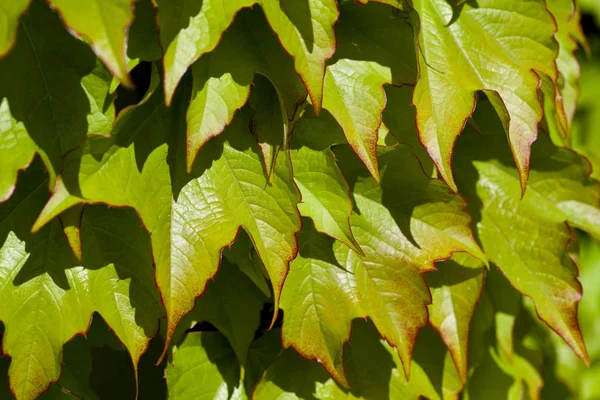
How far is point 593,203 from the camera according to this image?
0.86 meters

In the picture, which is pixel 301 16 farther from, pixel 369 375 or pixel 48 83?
pixel 369 375

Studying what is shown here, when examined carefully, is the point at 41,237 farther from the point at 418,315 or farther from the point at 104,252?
the point at 418,315

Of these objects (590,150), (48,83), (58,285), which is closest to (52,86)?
(48,83)

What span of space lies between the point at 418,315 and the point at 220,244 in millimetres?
250

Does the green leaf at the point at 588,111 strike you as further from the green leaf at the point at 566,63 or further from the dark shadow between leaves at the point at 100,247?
the dark shadow between leaves at the point at 100,247

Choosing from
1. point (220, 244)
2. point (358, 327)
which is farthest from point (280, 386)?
point (220, 244)

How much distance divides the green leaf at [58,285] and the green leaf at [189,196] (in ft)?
0.22

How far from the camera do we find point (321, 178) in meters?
0.66

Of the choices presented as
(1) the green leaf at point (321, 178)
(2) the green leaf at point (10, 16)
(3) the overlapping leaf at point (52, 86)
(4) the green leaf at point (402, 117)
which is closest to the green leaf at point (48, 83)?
(3) the overlapping leaf at point (52, 86)

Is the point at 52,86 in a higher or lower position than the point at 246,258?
higher

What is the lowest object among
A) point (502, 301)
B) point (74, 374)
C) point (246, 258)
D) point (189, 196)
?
point (502, 301)

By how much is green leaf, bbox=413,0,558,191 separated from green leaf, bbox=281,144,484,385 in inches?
2.8

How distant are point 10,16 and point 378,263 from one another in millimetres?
454

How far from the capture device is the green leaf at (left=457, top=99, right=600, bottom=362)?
0.80 m
